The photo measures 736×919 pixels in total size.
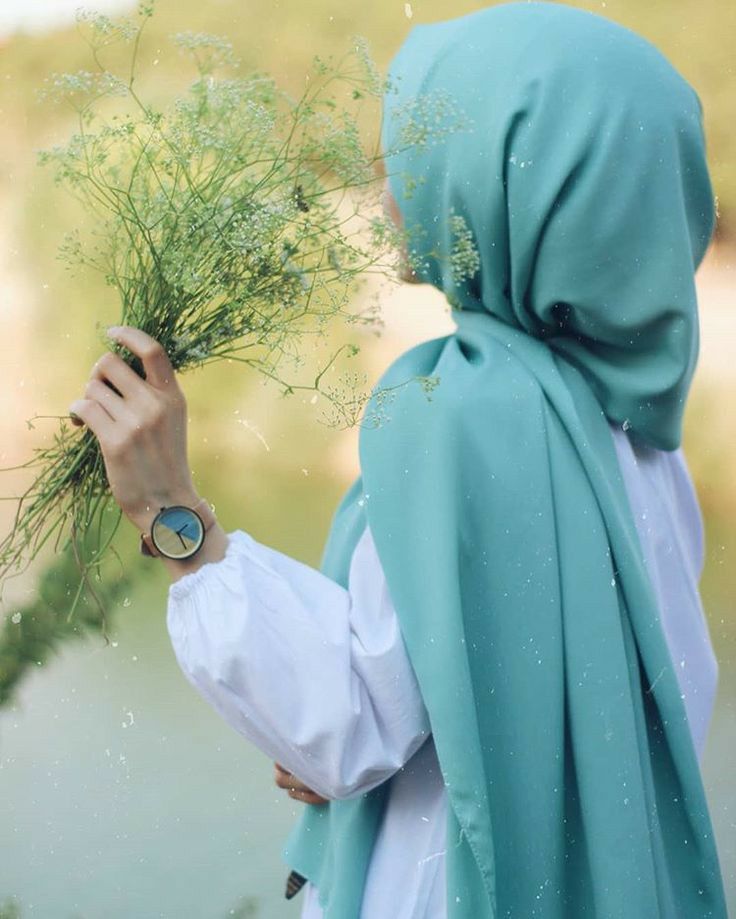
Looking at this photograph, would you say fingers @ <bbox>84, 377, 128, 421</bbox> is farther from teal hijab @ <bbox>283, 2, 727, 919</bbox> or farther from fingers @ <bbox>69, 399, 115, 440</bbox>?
teal hijab @ <bbox>283, 2, 727, 919</bbox>

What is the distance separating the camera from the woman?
886 mm

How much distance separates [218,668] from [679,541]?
0.40 metres

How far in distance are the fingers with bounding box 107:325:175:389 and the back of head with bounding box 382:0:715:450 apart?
7.6 inches

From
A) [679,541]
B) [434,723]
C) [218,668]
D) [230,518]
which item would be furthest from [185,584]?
[230,518]

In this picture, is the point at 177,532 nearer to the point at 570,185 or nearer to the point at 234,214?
the point at 234,214

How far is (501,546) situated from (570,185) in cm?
25

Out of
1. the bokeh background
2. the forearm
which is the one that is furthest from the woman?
the bokeh background

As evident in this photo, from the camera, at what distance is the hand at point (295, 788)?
40.9 inches

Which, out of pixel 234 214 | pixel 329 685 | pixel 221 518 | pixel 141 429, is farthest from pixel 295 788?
pixel 221 518

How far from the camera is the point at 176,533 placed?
90 centimetres

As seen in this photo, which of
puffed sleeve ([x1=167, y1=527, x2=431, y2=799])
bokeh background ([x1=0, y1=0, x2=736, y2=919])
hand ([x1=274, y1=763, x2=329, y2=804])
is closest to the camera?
puffed sleeve ([x1=167, y1=527, x2=431, y2=799])

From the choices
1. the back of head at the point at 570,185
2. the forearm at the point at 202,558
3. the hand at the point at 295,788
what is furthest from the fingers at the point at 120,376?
the hand at the point at 295,788

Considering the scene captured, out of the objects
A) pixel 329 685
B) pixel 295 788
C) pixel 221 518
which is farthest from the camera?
pixel 221 518

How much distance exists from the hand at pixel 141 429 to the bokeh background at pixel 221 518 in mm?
1016
